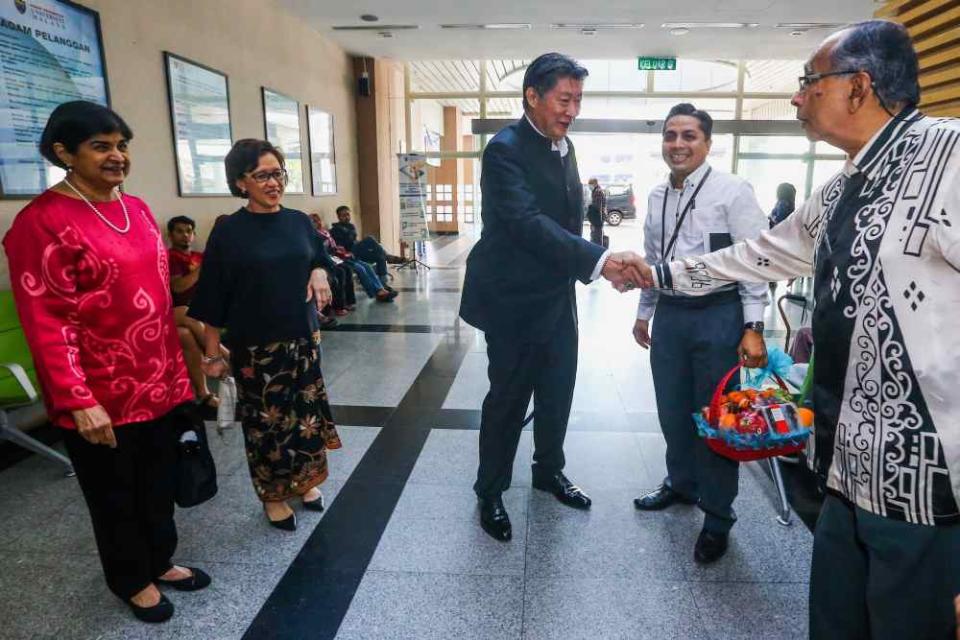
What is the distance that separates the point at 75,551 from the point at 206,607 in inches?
27.0

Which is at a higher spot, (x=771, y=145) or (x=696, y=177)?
(x=771, y=145)

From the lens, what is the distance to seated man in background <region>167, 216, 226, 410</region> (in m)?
3.61

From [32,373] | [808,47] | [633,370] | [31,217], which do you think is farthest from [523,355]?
[808,47]

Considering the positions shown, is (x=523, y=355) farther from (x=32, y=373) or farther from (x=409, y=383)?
(x=32, y=373)

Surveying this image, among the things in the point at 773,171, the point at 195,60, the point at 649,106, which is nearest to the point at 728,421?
the point at 195,60

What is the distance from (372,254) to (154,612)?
6.07 meters

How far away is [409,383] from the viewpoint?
3873 millimetres

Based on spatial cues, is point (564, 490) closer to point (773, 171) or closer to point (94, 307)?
point (94, 307)

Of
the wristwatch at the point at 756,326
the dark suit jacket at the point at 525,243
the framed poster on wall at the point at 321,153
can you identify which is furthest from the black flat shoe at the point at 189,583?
the framed poster on wall at the point at 321,153

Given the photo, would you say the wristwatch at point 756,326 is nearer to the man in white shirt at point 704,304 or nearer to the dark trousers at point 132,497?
the man in white shirt at point 704,304

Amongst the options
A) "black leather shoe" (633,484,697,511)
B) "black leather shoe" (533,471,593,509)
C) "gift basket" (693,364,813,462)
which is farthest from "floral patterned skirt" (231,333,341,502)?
"gift basket" (693,364,813,462)

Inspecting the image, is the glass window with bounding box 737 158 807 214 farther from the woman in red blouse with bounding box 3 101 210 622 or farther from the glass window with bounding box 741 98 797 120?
the woman in red blouse with bounding box 3 101 210 622

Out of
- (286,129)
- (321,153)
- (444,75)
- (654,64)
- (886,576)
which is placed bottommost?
(886,576)

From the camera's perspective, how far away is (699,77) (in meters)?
11.0
